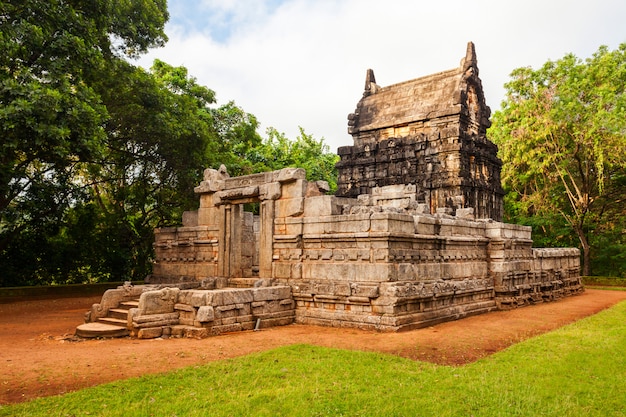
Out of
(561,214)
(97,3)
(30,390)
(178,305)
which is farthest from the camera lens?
(561,214)

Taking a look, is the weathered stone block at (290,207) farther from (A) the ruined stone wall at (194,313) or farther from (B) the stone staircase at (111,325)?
(B) the stone staircase at (111,325)

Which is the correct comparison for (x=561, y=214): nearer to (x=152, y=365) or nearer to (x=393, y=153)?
(x=393, y=153)

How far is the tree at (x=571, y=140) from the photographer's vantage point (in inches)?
997

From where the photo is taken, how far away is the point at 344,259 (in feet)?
39.4

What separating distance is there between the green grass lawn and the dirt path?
0.73 meters

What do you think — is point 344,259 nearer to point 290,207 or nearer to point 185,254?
point 290,207

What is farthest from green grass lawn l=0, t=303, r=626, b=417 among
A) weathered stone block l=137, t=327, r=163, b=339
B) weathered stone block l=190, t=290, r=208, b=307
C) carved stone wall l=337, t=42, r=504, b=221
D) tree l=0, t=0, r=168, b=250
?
carved stone wall l=337, t=42, r=504, b=221

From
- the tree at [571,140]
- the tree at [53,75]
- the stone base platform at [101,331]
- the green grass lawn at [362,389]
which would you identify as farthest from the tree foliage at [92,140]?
the tree at [571,140]

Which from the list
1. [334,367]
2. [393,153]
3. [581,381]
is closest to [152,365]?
[334,367]

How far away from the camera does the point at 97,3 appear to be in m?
15.8

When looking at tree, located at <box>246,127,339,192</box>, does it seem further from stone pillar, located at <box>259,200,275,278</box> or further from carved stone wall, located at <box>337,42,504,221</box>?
stone pillar, located at <box>259,200,275,278</box>

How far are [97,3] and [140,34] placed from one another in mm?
3078

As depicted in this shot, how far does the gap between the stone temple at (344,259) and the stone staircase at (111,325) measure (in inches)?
1.2

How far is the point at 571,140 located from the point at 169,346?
25746mm
